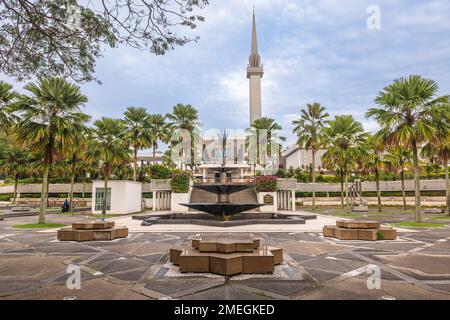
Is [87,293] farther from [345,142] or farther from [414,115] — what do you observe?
[345,142]

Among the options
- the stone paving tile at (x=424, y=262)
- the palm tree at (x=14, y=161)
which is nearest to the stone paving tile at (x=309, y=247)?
the stone paving tile at (x=424, y=262)

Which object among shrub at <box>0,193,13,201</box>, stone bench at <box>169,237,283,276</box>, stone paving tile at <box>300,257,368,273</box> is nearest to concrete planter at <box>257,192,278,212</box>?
stone paving tile at <box>300,257,368,273</box>

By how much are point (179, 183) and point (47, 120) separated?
14.8 m

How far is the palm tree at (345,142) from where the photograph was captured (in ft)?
91.8

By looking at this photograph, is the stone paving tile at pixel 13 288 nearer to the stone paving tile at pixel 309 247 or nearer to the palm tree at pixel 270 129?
the stone paving tile at pixel 309 247

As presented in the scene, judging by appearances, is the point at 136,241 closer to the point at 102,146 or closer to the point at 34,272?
the point at 34,272

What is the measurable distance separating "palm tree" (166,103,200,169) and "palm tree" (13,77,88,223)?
70.3 ft

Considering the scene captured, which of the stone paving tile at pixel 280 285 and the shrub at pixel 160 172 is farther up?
the shrub at pixel 160 172

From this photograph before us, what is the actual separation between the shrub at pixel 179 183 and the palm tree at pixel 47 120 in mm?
13202

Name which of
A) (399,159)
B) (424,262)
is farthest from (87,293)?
(399,159)

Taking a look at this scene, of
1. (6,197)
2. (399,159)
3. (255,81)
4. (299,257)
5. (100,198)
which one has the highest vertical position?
(255,81)

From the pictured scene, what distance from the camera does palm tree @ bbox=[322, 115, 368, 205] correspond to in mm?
27969

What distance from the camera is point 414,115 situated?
59.1 feet

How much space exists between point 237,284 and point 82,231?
8.85 m
